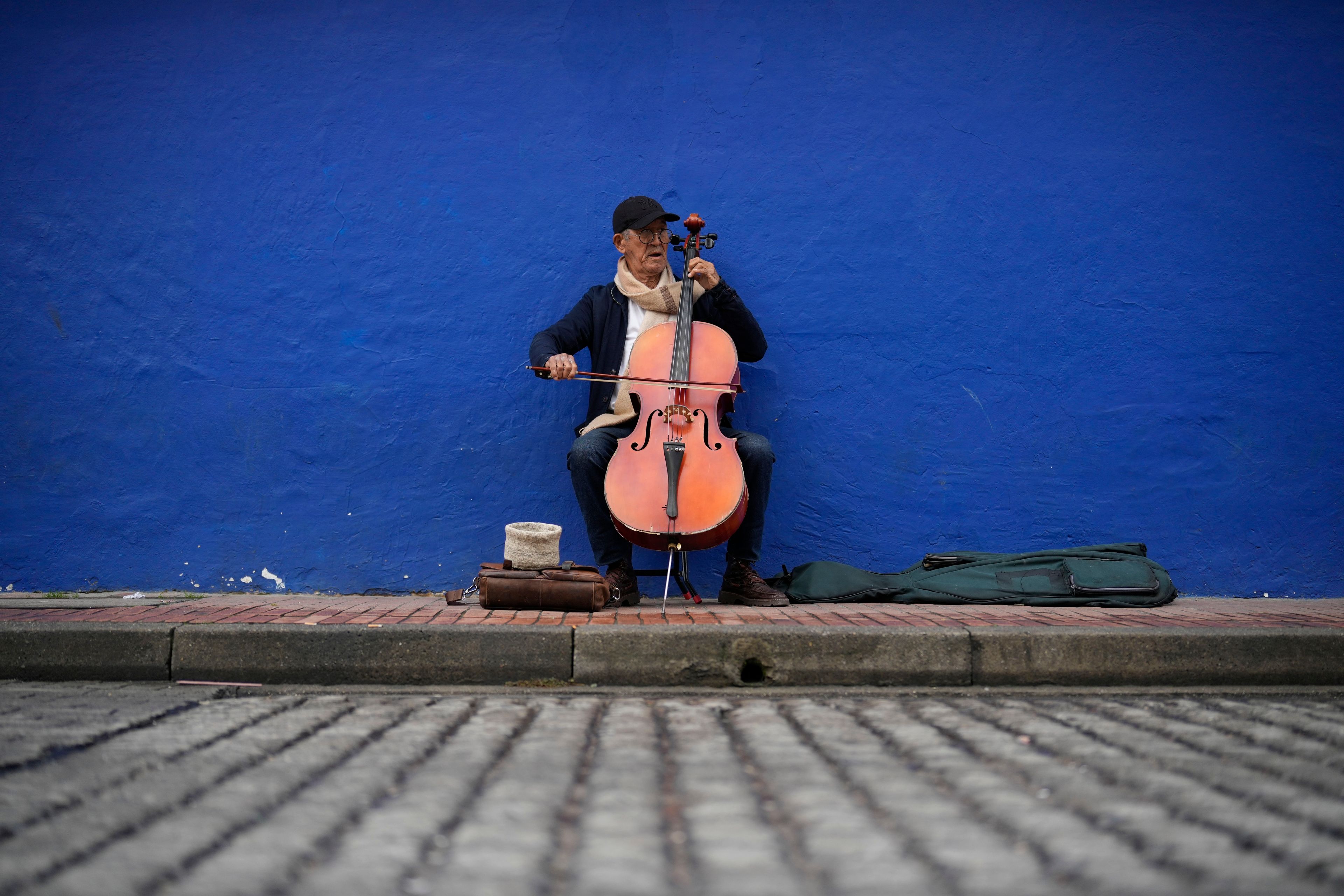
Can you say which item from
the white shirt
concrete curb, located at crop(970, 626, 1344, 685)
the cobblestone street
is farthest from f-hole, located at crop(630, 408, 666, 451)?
concrete curb, located at crop(970, 626, 1344, 685)

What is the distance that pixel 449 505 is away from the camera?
13.3 ft

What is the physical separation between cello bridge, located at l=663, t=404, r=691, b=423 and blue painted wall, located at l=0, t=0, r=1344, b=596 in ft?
2.64

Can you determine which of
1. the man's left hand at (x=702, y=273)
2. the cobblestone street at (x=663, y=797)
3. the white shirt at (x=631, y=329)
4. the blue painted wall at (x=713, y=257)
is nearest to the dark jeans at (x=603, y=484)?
the white shirt at (x=631, y=329)

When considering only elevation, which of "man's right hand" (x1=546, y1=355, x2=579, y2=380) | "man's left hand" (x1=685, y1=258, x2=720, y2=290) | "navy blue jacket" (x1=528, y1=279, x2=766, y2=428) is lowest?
"man's right hand" (x1=546, y1=355, x2=579, y2=380)

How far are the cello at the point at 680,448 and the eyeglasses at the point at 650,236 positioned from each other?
0.28 m

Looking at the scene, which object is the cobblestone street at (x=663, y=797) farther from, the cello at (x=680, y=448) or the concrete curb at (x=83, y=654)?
the cello at (x=680, y=448)

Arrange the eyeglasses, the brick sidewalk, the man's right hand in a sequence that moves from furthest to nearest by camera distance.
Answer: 1. the eyeglasses
2. the man's right hand
3. the brick sidewalk

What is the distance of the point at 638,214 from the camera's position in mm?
3873

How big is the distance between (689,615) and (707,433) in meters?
0.67

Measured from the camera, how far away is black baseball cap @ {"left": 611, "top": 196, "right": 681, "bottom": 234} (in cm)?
385

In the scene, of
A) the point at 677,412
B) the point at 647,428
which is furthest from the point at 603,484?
the point at 677,412

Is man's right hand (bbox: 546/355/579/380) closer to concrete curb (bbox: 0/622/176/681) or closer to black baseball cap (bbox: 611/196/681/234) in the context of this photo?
black baseball cap (bbox: 611/196/681/234)

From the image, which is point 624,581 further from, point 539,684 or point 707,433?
point 539,684

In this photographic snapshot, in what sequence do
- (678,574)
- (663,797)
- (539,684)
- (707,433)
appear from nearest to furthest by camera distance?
(663,797)
(539,684)
(707,433)
(678,574)
